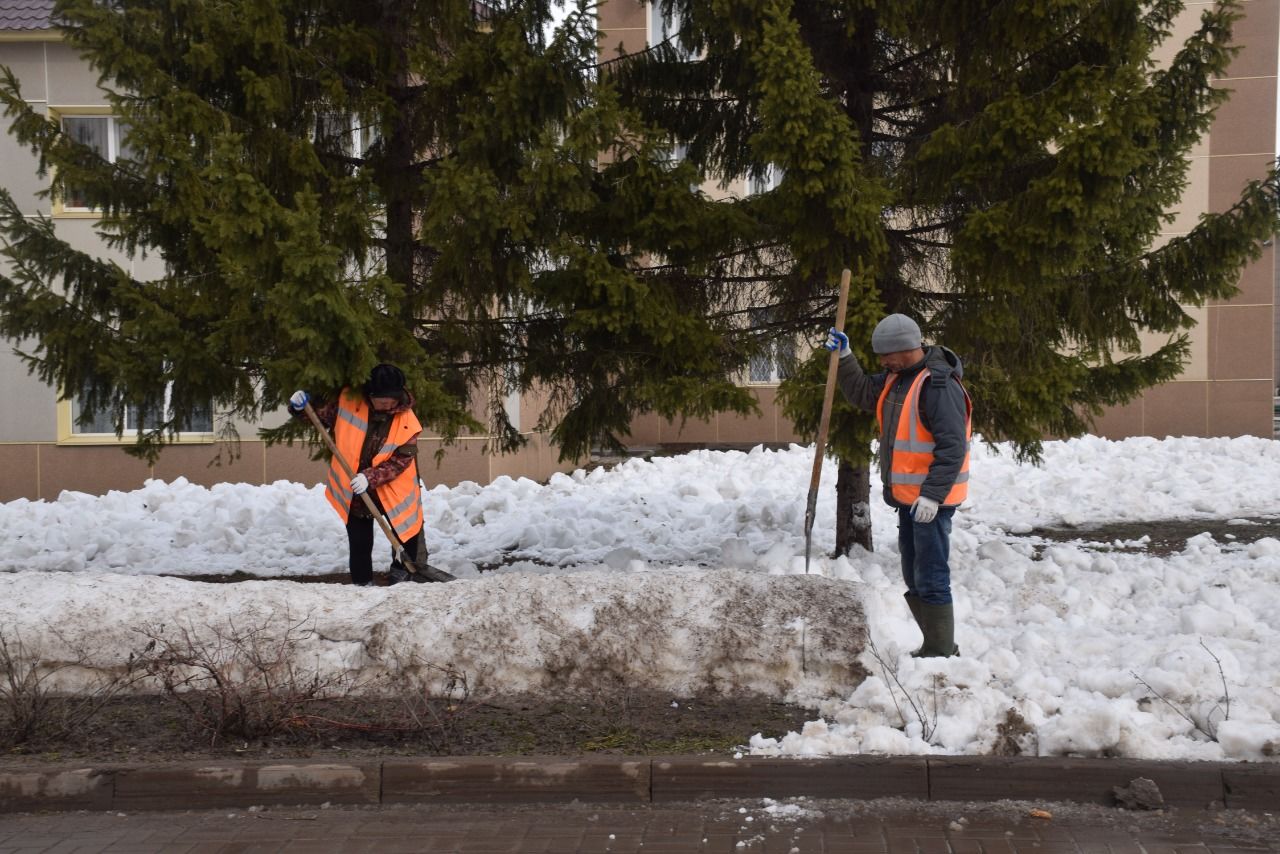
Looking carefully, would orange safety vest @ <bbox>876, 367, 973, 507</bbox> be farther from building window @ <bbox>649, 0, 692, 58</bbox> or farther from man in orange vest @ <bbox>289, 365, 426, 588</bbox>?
building window @ <bbox>649, 0, 692, 58</bbox>

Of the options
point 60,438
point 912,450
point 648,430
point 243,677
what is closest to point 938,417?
point 912,450

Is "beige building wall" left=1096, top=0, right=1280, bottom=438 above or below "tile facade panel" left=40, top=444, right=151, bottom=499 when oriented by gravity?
above

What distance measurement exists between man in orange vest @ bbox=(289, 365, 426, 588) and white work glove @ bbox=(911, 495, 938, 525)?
10.9 ft

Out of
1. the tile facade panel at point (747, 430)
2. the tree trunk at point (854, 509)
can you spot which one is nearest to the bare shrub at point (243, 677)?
the tree trunk at point (854, 509)

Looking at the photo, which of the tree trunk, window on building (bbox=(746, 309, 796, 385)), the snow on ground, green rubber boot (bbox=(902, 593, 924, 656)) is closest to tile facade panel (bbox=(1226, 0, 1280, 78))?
the snow on ground

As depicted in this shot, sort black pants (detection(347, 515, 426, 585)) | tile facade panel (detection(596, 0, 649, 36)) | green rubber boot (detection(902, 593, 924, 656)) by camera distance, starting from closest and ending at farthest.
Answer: green rubber boot (detection(902, 593, 924, 656)), black pants (detection(347, 515, 426, 585)), tile facade panel (detection(596, 0, 649, 36))

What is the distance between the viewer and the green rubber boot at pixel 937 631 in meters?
5.77

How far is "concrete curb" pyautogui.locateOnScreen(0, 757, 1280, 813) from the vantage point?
181 inches

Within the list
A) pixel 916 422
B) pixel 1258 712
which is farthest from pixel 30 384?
pixel 1258 712

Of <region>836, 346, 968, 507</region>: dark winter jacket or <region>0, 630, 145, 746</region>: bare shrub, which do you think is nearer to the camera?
<region>0, 630, 145, 746</region>: bare shrub

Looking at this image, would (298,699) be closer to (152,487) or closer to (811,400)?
(811,400)

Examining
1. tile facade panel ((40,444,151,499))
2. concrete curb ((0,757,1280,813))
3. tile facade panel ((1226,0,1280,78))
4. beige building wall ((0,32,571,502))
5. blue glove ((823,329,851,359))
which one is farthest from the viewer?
tile facade panel ((1226,0,1280,78))

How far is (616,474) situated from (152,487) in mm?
5344

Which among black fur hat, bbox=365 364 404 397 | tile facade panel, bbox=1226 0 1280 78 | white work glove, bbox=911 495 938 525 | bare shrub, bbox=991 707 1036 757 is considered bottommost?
bare shrub, bbox=991 707 1036 757
